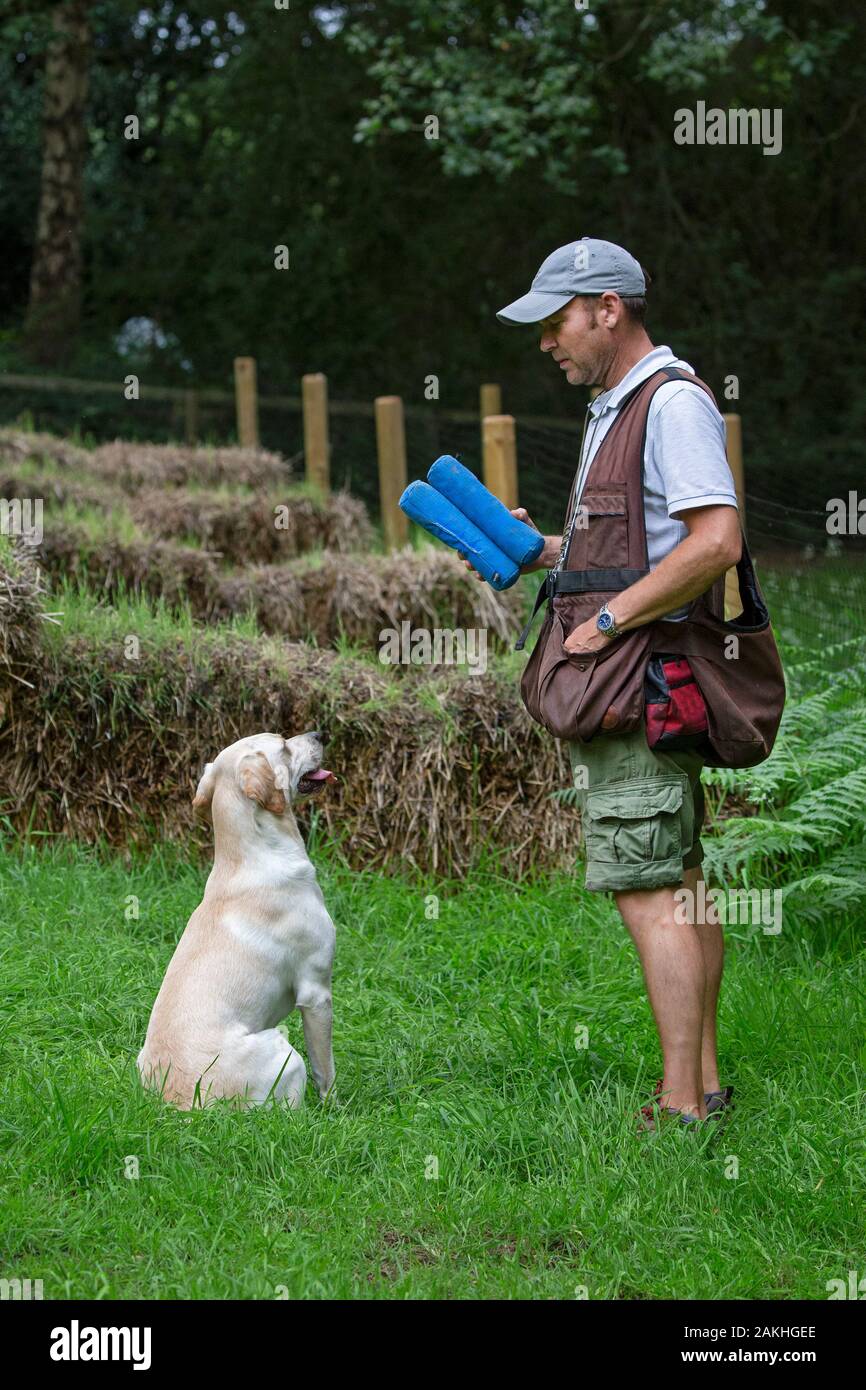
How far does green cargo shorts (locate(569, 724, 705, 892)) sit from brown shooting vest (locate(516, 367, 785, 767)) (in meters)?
0.08

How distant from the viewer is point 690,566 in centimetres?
393

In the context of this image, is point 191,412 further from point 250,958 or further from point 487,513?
point 250,958

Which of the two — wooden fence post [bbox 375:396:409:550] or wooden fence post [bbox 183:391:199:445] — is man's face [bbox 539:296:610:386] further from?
wooden fence post [bbox 183:391:199:445]

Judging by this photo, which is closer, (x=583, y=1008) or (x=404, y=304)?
(x=583, y=1008)

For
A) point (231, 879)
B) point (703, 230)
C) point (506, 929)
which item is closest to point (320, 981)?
point (231, 879)

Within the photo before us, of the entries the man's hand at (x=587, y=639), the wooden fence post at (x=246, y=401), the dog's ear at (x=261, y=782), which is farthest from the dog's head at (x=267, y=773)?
the wooden fence post at (x=246, y=401)

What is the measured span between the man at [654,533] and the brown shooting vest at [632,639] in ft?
0.15

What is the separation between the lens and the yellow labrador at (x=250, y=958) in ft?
14.2

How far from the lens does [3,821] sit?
6.75 metres

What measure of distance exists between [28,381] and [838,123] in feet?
37.7

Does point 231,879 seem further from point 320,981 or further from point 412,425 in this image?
point 412,425

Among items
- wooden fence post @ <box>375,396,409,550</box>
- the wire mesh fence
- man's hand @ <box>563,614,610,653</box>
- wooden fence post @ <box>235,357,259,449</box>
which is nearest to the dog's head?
man's hand @ <box>563,614,610,653</box>

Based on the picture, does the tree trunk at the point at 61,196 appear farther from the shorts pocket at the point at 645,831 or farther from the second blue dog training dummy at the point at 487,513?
the shorts pocket at the point at 645,831

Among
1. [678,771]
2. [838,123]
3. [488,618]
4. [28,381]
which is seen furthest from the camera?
[838,123]
